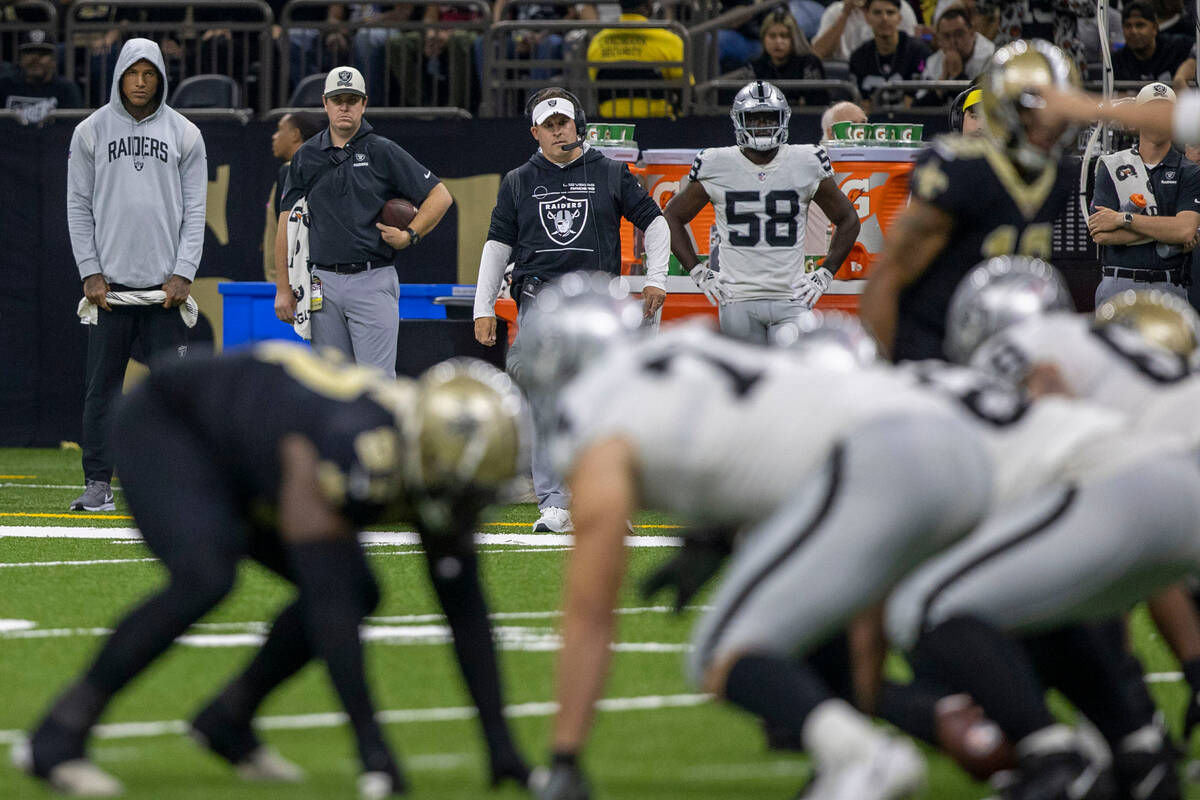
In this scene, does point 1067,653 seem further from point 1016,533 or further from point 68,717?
point 68,717

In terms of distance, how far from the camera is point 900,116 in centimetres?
1264

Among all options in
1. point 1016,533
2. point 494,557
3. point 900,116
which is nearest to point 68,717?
point 1016,533

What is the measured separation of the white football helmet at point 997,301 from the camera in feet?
14.9

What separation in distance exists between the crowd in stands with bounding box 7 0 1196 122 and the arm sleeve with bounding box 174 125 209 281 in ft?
11.7

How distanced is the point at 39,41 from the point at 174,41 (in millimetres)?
997

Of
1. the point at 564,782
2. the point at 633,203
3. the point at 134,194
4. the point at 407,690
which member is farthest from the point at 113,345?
the point at 564,782

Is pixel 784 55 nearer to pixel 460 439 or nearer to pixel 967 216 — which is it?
pixel 967 216

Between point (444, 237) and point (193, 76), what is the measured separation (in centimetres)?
244

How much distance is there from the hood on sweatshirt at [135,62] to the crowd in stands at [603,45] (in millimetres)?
3621

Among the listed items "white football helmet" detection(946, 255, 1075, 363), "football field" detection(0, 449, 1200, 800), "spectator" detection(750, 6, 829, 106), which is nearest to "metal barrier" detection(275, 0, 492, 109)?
"spectator" detection(750, 6, 829, 106)

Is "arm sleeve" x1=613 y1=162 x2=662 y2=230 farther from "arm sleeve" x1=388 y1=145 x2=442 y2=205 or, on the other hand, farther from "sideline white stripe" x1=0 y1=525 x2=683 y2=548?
"sideline white stripe" x1=0 y1=525 x2=683 y2=548

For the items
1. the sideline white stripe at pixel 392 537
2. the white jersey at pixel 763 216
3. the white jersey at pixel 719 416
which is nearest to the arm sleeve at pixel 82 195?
the sideline white stripe at pixel 392 537

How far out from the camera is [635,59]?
13.1 meters

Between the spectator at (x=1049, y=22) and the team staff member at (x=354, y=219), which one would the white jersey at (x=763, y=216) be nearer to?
the team staff member at (x=354, y=219)
